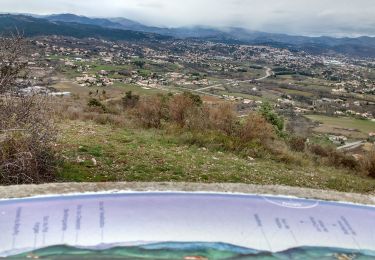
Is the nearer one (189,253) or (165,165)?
(189,253)

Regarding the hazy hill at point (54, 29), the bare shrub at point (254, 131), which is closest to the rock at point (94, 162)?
the bare shrub at point (254, 131)

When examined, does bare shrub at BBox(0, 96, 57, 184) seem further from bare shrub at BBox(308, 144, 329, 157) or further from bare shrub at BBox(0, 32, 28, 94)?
bare shrub at BBox(308, 144, 329, 157)

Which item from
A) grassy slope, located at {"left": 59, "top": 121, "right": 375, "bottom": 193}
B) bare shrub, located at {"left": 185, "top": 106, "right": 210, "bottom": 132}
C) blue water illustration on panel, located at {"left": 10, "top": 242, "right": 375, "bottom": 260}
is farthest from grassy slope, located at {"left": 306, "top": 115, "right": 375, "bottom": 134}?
blue water illustration on panel, located at {"left": 10, "top": 242, "right": 375, "bottom": 260}

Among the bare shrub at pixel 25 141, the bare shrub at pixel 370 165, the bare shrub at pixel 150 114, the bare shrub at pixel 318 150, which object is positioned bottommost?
the bare shrub at pixel 318 150

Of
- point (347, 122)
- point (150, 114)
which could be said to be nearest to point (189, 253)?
point (150, 114)

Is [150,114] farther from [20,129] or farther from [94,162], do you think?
[20,129]

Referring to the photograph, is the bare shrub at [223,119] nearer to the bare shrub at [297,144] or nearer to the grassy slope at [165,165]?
the bare shrub at [297,144]

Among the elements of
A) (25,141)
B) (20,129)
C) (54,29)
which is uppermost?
(20,129)

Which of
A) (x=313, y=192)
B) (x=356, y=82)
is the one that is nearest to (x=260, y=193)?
(x=313, y=192)
